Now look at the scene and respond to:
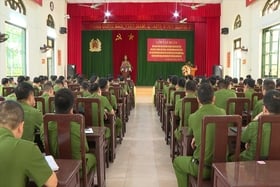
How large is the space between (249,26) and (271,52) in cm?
A: 197

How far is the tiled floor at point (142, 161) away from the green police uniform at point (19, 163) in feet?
7.33

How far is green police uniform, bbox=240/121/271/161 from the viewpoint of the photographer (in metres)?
2.51

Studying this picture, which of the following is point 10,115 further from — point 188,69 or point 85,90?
point 188,69

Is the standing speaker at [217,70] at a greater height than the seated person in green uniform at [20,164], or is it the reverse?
the standing speaker at [217,70]

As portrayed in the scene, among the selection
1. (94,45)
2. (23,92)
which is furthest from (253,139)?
(94,45)

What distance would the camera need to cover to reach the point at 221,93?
5.12 meters

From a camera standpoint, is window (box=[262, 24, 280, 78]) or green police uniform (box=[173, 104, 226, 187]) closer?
green police uniform (box=[173, 104, 226, 187])

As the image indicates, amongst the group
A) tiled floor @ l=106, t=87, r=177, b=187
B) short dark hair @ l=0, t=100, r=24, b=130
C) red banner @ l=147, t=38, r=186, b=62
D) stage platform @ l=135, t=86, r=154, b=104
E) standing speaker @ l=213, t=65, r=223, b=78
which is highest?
red banner @ l=147, t=38, r=186, b=62

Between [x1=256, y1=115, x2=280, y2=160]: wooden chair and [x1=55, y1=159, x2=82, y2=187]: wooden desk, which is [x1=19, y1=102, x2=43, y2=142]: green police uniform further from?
[x1=256, y1=115, x2=280, y2=160]: wooden chair

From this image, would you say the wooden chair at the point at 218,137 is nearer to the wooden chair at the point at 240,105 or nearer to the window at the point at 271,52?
the wooden chair at the point at 240,105

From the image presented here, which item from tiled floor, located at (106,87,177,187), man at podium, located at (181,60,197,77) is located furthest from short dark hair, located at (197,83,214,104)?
man at podium, located at (181,60,197,77)

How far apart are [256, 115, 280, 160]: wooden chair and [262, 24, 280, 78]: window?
8.17m

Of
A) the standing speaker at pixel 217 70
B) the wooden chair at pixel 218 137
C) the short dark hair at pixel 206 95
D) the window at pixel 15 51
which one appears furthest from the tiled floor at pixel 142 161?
the standing speaker at pixel 217 70

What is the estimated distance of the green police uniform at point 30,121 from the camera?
10.8 feet
